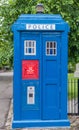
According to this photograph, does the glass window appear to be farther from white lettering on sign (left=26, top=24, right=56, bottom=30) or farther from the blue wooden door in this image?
white lettering on sign (left=26, top=24, right=56, bottom=30)

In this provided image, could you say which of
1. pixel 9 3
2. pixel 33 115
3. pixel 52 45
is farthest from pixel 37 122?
pixel 9 3

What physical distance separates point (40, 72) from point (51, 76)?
29 cm

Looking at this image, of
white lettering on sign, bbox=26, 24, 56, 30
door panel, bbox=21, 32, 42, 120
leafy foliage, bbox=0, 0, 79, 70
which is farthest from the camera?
leafy foliage, bbox=0, 0, 79, 70

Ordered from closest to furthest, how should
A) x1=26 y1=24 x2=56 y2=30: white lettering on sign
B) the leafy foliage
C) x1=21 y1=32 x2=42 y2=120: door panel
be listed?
x1=26 y1=24 x2=56 y2=30: white lettering on sign → x1=21 y1=32 x2=42 y2=120: door panel → the leafy foliage

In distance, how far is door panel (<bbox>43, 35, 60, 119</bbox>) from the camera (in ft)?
28.5

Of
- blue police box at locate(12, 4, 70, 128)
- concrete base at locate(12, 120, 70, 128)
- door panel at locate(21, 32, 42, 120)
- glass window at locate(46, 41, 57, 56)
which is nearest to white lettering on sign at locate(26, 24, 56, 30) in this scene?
blue police box at locate(12, 4, 70, 128)

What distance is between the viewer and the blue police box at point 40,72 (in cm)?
865

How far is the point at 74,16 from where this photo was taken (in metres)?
13.4

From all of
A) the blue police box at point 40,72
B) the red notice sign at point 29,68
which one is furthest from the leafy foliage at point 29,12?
the red notice sign at point 29,68

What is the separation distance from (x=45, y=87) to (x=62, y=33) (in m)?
1.37

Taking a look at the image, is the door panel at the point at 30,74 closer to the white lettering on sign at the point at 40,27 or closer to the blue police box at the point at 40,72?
Result: the blue police box at the point at 40,72

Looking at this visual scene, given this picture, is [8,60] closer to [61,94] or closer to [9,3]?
Answer: [9,3]

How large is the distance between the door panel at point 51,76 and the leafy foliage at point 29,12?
4258 mm

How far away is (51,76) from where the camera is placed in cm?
877
